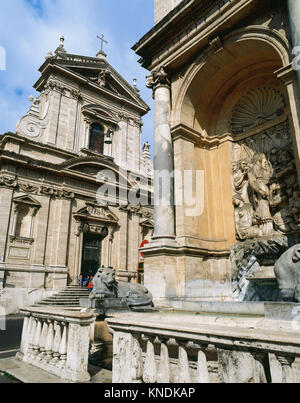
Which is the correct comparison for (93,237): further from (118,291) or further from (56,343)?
(56,343)

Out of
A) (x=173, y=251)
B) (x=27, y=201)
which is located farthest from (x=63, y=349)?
(x=27, y=201)

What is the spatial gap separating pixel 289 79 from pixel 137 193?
1889 centimetres

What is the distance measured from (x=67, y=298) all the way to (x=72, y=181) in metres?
8.00

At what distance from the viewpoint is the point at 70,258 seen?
18.8 metres

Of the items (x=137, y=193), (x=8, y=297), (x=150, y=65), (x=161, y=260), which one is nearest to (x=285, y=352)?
(x=161, y=260)

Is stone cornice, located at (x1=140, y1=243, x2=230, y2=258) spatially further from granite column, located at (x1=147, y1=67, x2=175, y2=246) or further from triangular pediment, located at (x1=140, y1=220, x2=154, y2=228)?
triangular pediment, located at (x1=140, y1=220, x2=154, y2=228)

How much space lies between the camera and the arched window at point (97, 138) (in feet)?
75.9

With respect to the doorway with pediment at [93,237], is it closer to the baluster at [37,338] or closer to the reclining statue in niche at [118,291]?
the reclining statue in niche at [118,291]

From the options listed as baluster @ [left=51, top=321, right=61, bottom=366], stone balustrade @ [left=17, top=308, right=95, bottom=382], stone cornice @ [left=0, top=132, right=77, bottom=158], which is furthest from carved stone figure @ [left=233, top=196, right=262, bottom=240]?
stone cornice @ [left=0, top=132, right=77, bottom=158]

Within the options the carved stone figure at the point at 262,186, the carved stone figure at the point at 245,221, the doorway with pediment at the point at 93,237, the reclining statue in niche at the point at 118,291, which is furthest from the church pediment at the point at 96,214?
the reclining statue in niche at the point at 118,291

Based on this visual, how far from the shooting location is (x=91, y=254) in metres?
Result: 20.6

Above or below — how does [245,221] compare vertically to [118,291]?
above

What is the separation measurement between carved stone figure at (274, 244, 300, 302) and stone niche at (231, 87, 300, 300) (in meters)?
2.21

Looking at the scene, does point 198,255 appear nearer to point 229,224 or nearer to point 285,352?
point 229,224
